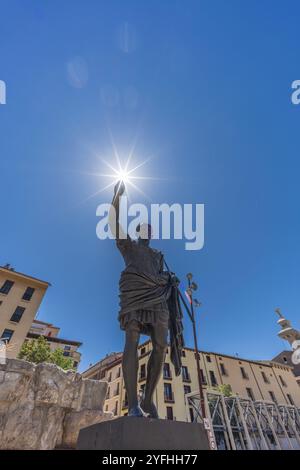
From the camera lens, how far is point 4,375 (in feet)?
20.6

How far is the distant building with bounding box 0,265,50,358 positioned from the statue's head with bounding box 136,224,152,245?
24851 millimetres

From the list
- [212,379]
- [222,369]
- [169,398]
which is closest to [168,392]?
[169,398]

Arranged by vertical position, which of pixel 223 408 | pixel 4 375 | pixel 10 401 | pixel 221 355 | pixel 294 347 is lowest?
pixel 10 401

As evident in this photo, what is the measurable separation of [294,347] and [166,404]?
18109 millimetres

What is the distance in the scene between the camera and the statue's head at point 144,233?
3621 millimetres

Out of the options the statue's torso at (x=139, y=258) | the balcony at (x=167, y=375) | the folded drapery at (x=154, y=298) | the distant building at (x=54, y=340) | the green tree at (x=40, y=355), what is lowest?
the folded drapery at (x=154, y=298)

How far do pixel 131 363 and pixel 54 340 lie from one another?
43.9m

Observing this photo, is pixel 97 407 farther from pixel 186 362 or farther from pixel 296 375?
pixel 296 375

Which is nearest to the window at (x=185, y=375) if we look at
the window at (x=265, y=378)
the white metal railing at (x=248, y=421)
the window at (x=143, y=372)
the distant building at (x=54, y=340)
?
the window at (x=143, y=372)

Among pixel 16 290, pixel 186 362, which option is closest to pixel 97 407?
pixel 16 290

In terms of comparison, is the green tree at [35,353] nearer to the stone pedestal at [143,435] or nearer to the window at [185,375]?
the window at [185,375]

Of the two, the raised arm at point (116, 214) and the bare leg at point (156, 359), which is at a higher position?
the raised arm at point (116, 214)

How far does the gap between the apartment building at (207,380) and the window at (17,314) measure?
48.0 ft
